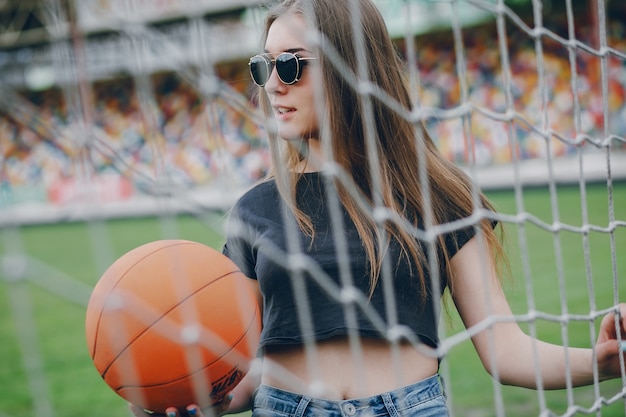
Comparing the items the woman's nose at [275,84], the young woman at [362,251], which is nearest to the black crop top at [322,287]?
the young woman at [362,251]

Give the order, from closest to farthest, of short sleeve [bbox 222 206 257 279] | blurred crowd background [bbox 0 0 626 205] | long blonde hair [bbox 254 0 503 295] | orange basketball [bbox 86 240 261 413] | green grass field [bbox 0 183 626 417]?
1. orange basketball [bbox 86 240 261 413]
2. long blonde hair [bbox 254 0 503 295]
3. short sleeve [bbox 222 206 257 279]
4. green grass field [bbox 0 183 626 417]
5. blurred crowd background [bbox 0 0 626 205]

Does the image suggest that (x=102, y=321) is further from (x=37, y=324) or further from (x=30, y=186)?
(x=30, y=186)

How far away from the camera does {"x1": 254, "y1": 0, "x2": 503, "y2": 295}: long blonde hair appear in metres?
1.50

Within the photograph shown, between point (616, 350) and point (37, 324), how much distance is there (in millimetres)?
5385

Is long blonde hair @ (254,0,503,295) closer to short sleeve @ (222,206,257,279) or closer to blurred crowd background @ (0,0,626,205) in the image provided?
short sleeve @ (222,206,257,279)

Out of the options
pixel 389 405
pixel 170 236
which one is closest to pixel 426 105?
pixel 170 236

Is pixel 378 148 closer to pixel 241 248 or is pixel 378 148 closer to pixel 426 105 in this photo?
pixel 241 248

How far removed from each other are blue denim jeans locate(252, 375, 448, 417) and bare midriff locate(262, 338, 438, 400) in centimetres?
2

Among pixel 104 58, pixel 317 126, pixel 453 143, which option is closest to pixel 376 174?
pixel 317 126

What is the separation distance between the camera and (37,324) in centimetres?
601

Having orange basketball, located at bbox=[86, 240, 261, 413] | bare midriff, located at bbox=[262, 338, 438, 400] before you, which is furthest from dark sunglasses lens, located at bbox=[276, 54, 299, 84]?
bare midriff, located at bbox=[262, 338, 438, 400]

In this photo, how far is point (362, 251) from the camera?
1499 millimetres

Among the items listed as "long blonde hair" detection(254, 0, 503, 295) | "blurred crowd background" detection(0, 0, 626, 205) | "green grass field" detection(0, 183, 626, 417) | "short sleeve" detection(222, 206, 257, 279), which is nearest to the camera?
"long blonde hair" detection(254, 0, 503, 295)

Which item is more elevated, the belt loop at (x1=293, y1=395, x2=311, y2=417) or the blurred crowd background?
the blurred crowd background
